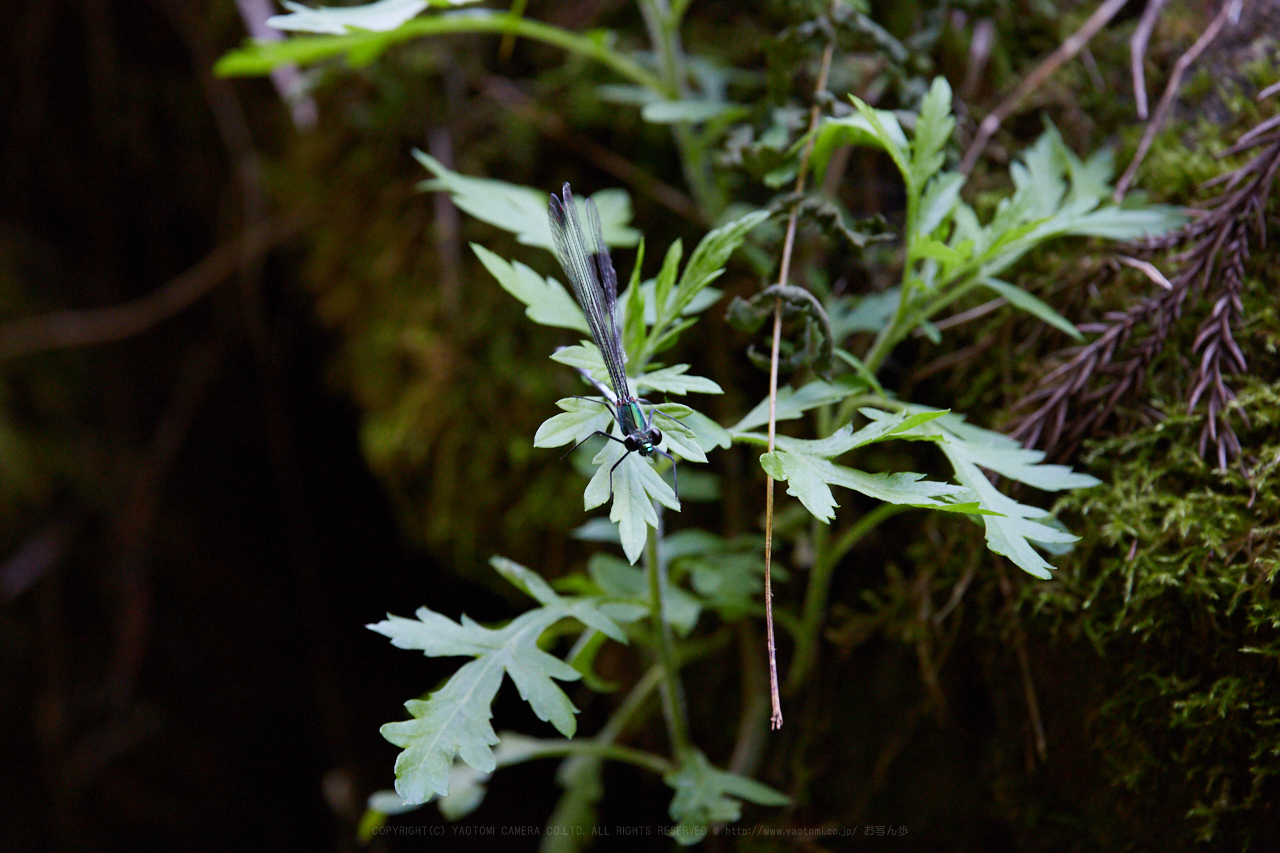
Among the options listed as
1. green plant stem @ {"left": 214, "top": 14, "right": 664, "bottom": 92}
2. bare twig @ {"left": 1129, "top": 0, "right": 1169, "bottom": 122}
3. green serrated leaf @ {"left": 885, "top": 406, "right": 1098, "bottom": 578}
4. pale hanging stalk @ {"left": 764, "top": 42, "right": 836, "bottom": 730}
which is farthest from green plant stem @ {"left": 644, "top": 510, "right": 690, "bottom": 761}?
bare twig @ {"left": 1129, "top": 0, "right": 1169, "bottom": 122}

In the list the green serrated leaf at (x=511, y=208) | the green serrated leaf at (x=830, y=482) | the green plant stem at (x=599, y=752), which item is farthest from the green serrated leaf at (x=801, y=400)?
the green plant stem at (x=599, y=752)

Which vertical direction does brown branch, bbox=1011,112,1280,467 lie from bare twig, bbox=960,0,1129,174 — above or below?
below

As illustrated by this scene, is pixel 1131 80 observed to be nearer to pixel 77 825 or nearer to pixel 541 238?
pixel 541 238

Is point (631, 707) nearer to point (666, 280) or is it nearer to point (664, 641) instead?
point (664, 641)

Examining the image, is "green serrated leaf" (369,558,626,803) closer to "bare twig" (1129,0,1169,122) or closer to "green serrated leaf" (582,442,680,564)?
"green serrated leaf" (582,442,680,564)

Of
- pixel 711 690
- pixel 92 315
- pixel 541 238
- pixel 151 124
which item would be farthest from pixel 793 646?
pixel 151 124

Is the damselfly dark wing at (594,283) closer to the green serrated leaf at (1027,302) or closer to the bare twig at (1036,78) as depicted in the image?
the green serrated leaf at (1027,302)

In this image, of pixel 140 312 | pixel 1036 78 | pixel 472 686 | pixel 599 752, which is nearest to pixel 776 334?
pixel 472 686
